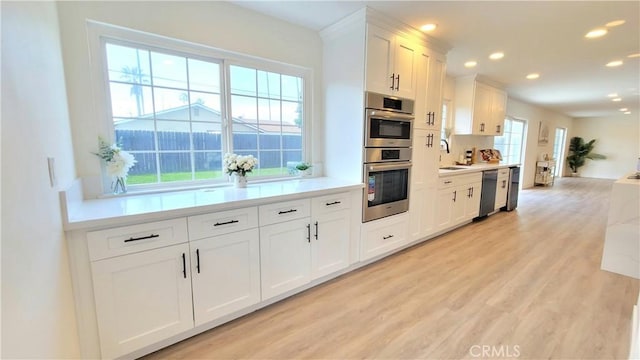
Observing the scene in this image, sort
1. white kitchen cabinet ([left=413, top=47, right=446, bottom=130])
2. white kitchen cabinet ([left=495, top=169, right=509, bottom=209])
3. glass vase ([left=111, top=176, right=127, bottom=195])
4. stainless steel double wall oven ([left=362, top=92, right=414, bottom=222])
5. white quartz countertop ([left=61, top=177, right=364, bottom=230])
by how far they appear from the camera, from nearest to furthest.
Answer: white quartz countertop ([left=61, top=177, right=364, bottom=230])
glass vase ([left=111, top=176, right=127, bottom=195])
stainless steel double wall oven ([left=362, top=92, right=414, bottom=222])
white kitchen cabinet ([left=413, top=47, right=446, bottom=130])
white kitchen cabinet ([left=495, top=169, right=509, bottom=209])

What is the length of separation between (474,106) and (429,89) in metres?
2.09

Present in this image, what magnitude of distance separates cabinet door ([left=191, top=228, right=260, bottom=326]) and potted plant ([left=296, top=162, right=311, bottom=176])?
39.2 inches

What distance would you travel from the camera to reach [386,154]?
2713 millimetres

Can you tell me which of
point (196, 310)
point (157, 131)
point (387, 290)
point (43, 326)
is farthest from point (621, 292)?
point (157, 131)

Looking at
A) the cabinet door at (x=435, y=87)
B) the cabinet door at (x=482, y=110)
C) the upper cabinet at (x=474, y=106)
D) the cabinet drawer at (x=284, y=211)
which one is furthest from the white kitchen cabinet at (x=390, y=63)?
the cabinet door at (x=482, y=110)

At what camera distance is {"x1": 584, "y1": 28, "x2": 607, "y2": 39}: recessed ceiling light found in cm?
265

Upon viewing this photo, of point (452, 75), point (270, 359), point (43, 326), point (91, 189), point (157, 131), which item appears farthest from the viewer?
point (452, 75)

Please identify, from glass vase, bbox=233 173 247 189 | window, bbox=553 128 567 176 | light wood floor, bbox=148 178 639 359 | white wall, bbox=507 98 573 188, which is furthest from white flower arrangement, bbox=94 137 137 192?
window, bbox=553 128 567 176

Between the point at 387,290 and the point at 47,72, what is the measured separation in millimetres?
2652

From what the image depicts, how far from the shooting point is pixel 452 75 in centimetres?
457

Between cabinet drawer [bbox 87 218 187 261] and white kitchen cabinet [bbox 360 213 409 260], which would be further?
white kitchen cabinet [bbox 360 213 409 260]

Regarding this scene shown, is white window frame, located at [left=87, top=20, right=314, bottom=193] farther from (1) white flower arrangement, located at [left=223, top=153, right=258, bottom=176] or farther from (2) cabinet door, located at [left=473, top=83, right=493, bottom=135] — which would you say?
(2) cabinet door, located at [left=473, top=83, right=493, bottom=135]

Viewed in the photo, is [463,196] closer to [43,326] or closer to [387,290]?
[387,290]

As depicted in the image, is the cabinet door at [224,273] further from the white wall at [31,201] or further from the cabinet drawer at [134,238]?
the white wall at [31,201]
